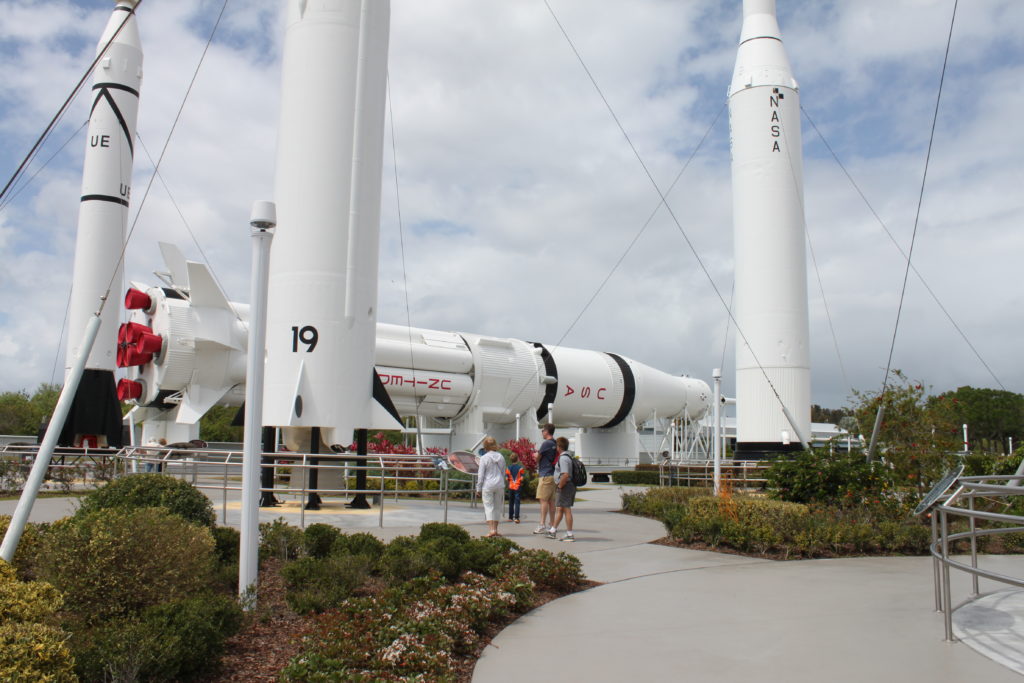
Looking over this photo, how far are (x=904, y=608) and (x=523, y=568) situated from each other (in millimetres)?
3373

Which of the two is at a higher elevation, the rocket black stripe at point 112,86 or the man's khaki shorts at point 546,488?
the rocket black stripe at point 112,86

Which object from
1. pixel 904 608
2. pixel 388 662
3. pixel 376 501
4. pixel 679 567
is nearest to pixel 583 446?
pixel 376 501

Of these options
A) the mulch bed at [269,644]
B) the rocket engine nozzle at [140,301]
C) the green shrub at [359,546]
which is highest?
the rocket engine nozzle at [140,301]

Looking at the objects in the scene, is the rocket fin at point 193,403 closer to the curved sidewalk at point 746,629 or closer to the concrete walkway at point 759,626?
the concrete walkway at point 759,626

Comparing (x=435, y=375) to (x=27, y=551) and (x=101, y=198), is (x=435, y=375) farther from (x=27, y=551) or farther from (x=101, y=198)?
(x=27, y=551)

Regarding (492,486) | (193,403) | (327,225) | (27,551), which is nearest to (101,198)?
(193,403)

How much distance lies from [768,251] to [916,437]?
9.52 metres

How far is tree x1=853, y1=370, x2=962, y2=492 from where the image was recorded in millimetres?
11938

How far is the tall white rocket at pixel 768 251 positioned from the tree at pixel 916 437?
7.51 m

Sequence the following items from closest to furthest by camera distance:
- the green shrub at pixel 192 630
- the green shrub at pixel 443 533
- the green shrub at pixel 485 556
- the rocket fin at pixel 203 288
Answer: the green shrub at pixel 192 630
the green shrub at pixel 485 556
the green shrub at pixel 443 533
the rocket fin at pixel 203 288

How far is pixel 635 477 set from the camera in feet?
101

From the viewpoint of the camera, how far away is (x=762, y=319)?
2097cm

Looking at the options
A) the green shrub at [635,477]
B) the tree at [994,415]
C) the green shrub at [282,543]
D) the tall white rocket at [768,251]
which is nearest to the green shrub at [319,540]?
the green shrub at [282,543]

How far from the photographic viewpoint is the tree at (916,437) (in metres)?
11.9
